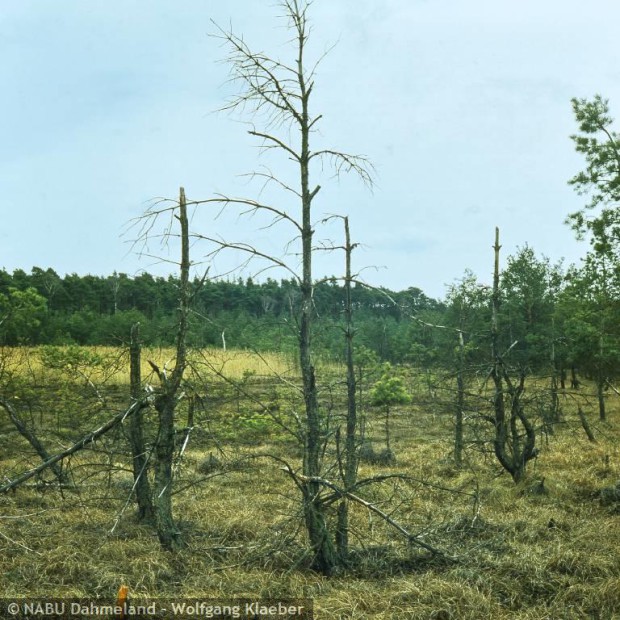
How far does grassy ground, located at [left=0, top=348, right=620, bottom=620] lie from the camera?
5.61m

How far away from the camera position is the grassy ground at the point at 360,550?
5.61 m

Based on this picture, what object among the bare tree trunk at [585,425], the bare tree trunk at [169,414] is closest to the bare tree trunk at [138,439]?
the bare tree trunk at [169,414]

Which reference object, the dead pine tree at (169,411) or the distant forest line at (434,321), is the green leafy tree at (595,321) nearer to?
the distant forest line at (434,321)

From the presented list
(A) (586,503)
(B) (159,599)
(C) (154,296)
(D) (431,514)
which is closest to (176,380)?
(B) (159,599)

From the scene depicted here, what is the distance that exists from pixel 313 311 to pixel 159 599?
9.95 ft

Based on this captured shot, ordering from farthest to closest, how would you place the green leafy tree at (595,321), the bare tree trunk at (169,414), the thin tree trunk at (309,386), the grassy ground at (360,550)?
the green leafy tree at (595,321) → the bare tree trunk at (169,414) → the thin tree trunk at (309,386) → the grassy ground at (360,550)

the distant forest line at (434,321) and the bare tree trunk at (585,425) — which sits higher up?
the distant forest line at (434,321)

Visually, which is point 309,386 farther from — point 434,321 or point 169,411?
point 434,321

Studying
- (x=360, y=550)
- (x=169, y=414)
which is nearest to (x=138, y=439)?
(x=169, y=414)

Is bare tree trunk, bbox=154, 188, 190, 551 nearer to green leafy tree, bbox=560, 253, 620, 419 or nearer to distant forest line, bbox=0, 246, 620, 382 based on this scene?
distant forest line, bbox=0, 246, 620, 382

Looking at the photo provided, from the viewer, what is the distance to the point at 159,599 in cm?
550

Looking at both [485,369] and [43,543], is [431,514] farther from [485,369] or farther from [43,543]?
[43,543]

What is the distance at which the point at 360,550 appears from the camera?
22.6 ft

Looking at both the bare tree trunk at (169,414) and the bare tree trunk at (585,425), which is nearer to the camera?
the bare tree trunk at (169,414)
